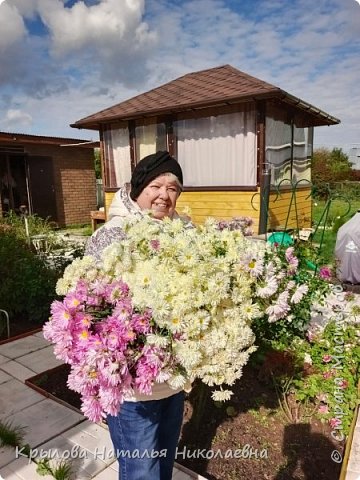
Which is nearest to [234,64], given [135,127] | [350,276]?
[135,127]

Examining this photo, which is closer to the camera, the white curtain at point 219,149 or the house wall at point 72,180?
the white curtain at point 219,149

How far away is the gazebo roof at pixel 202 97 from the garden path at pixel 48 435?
5810 millimetres

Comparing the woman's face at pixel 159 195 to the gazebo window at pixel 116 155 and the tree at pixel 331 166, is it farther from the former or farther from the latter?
the tree at pixel 331 166

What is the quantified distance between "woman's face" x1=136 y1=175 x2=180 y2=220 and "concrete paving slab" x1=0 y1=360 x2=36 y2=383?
215cm

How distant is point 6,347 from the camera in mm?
3582

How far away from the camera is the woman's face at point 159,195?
1.76m

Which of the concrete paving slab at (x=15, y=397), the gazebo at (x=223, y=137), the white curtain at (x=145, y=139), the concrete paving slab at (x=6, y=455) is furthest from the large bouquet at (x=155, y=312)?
the white curtain at (x=145, y=139)

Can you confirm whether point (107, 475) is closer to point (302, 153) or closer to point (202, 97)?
point (202, 97)

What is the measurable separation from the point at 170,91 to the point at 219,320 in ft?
27.5

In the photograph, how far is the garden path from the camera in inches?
78.9

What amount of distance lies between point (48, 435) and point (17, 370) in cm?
102

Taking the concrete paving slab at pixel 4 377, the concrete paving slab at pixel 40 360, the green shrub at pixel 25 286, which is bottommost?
the concrete paving slab at pixel 40 360

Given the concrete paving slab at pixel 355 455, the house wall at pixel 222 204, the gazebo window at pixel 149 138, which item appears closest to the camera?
the concrete paving slab at pixel 355 455

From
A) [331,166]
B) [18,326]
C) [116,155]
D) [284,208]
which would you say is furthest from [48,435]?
[331,166]
